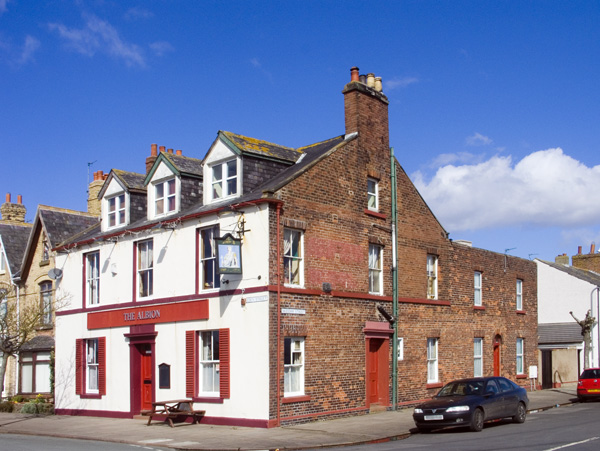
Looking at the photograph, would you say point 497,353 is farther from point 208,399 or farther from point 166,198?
point 166,198

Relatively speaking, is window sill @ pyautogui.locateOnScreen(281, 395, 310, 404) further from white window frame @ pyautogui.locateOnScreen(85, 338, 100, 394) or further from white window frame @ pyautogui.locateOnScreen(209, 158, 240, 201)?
white window frame @ pyautogui.locateOnScreen(85, 338, 100, 394)

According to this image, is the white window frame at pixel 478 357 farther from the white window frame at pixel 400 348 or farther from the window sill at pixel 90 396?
the window sill at pixel 90 396

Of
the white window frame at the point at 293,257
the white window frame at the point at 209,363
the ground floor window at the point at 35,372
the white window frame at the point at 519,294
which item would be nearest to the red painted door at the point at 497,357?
the white window frame at the point at 519,294

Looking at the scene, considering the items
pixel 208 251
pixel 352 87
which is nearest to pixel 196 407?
pixel 208 251

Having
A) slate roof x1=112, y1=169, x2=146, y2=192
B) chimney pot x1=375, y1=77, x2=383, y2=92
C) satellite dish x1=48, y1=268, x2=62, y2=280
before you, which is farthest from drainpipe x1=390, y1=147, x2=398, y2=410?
satellite dish x1=48, y1=268, x2=62, y2=280

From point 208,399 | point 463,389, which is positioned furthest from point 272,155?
point 463,389

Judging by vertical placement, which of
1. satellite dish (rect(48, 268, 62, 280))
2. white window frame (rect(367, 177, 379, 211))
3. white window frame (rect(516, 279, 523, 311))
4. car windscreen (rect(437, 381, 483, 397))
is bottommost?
car windscreen (rect(437, 381, 483, 397))

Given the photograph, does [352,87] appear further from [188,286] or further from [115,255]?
[115,255]

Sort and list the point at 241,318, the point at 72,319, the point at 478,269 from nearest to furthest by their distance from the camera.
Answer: the point at 241,318, the point at 72,319, the point at 478,269

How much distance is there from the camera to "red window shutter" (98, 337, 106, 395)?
84.0 feet

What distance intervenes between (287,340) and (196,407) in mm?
3571

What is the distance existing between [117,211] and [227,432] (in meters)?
11.3

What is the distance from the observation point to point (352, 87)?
24422 millimetres

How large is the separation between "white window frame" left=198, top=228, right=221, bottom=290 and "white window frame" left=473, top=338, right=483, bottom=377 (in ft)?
40.8
